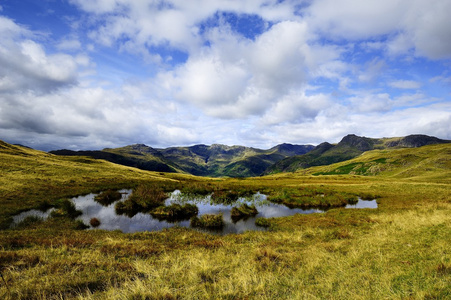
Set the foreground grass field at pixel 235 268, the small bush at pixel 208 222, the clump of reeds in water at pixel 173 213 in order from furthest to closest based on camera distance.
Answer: the clump of reeds in water at pixel 173 213 < the small bush at pixel 208 222 < the foreground grass field at pixel 235 268

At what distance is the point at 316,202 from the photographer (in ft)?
120

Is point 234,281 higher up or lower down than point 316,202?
higher up

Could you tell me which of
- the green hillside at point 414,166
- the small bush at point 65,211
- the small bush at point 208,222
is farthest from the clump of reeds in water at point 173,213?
the green hillside at point 414,166

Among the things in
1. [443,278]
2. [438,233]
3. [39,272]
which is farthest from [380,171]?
[39,272]

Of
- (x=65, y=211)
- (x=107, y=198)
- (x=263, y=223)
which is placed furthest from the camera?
(x=107, y=198)

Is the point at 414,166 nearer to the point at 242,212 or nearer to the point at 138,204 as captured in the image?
the point at 242,212

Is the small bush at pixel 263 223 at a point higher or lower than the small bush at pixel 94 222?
lower

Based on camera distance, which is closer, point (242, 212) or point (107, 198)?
point (242, 212)

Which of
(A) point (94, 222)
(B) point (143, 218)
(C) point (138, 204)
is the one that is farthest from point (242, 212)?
(A) point (94, 222)

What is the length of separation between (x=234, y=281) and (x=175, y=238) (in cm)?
1031

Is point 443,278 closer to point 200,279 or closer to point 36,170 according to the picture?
point 200,279

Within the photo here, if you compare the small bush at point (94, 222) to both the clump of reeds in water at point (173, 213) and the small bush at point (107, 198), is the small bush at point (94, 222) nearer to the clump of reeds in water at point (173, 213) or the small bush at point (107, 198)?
the clump of reeds in water at point (173, 213)

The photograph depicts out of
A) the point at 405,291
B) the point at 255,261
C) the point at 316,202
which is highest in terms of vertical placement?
the point at 405,291

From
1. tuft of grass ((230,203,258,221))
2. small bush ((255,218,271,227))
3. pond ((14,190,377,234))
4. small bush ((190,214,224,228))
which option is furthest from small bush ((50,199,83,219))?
small bush ((255,218,271,227))
